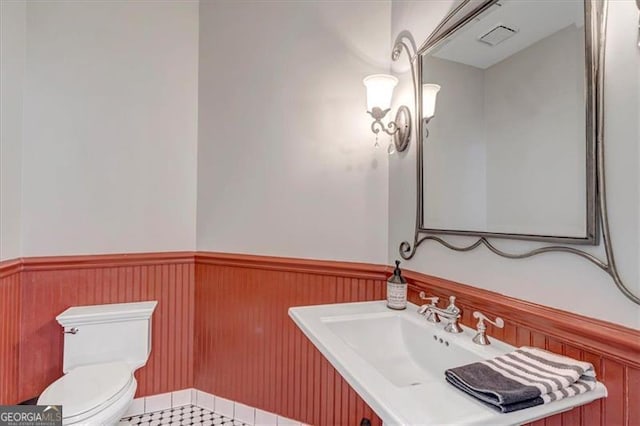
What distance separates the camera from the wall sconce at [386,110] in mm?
1509

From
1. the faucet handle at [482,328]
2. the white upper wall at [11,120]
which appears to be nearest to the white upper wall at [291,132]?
the faucet handle at [482,328]

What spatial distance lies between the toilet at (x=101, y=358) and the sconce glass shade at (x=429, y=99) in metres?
1.88

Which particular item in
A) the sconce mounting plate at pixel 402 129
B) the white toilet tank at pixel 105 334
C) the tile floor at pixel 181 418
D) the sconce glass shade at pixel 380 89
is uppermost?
the sconce glass shade at pixel 380 89

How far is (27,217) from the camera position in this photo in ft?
6.07

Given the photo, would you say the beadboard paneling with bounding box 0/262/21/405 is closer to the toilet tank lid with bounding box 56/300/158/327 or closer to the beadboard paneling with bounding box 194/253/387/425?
the toilet tank lid with bounding box 56/300/158/327

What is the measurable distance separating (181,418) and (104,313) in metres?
0.82

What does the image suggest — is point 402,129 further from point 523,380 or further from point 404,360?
point 523,380

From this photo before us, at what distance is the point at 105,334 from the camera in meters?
1.81

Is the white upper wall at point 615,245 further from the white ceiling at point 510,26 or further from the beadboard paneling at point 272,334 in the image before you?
the beadboard paneling at point 272,334

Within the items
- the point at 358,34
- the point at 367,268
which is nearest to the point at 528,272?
the point at 367,268

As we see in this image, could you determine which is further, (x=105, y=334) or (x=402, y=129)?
(x=105, y=334)

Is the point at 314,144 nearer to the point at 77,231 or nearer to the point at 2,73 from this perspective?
the point at 77,231

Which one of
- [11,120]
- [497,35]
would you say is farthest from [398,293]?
[11,120]

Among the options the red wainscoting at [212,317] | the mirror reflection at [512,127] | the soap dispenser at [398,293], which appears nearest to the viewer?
the mirror reflection at [512,127]
